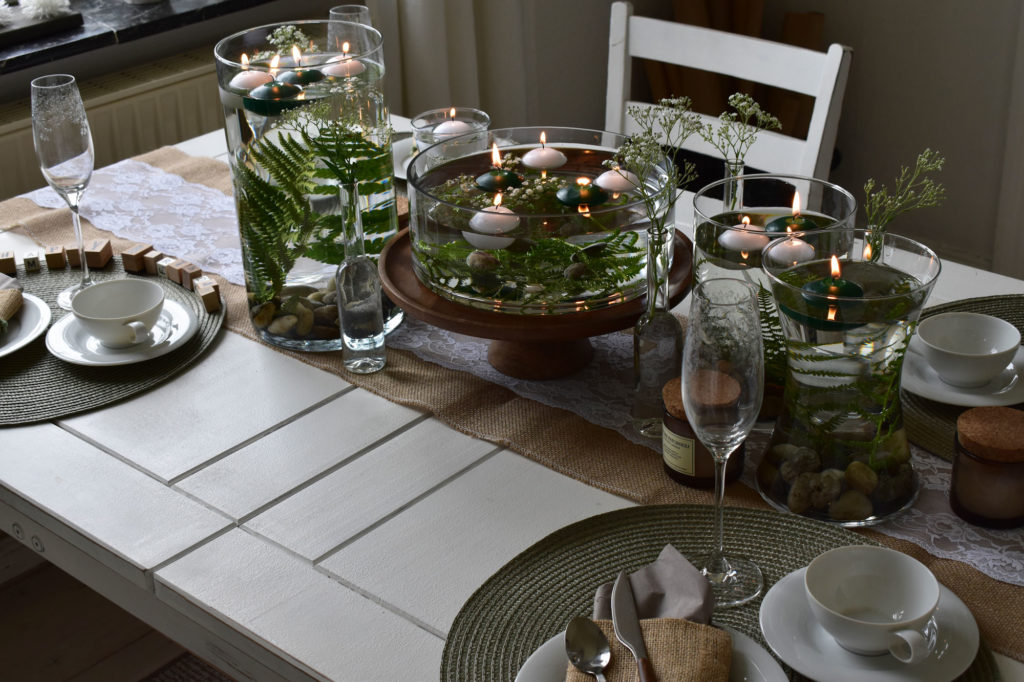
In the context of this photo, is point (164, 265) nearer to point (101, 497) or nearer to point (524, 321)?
point (101, 497)

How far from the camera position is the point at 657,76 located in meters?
2.79

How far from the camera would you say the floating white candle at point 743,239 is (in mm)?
1052

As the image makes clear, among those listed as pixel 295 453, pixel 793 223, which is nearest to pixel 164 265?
pixel 295 453

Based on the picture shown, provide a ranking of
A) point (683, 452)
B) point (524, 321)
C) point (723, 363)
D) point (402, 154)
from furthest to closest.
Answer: point (402, 154) < point (524, 321) < point (683, 452) < point (723, 363)

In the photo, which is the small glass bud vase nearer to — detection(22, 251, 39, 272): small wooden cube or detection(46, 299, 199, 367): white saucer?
detection(46, 299, 199, 367): white saucer

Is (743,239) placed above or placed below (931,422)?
above

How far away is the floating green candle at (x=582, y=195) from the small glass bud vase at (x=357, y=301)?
22cm

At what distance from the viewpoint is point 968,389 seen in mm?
1069

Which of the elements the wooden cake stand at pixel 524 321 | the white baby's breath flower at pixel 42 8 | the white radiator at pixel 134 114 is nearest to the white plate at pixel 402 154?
the wooden cake stand at pixel 524 321

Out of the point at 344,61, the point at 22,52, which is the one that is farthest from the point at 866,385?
the point at 22,52

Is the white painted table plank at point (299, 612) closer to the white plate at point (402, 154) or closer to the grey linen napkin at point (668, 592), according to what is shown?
the grey linen napkin at point (668, 592)

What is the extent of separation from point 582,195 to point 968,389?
43 centimetres

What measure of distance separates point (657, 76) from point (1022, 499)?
2.06m

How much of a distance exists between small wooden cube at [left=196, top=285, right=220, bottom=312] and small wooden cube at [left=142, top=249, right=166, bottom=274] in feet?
0.43
